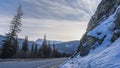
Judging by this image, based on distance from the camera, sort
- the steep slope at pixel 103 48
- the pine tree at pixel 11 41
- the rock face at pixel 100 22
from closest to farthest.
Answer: the steep slope at pixel 103 48
the rock face at pixel 100 22
the pine tree at pixel 11 41

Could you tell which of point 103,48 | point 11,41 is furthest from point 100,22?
point 11,41

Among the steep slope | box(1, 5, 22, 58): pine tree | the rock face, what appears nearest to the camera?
the steep slope

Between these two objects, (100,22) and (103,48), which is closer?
(103,48)

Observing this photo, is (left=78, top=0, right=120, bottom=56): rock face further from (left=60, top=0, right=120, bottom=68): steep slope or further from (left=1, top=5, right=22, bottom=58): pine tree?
(left=1, top=5, right=22, bottom=58): pine tree

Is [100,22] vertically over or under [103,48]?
over

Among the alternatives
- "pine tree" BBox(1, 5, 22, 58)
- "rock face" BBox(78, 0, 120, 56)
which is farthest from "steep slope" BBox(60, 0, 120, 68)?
"pine tree" BBox(1, 5, 22, 58)

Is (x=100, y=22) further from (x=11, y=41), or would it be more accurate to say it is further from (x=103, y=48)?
(x=11, y=41)

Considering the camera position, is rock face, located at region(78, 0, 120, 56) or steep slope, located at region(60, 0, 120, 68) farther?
rock face, located at region(78, 0, 120, 56)

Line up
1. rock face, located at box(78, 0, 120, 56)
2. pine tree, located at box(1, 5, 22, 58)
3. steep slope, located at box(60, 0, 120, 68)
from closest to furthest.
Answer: steep slope, located at box(60, 0, 120, 68), rock face, located at box(78, 0, 120, 56), pine tree, located at box(1, 5, 22, 58)

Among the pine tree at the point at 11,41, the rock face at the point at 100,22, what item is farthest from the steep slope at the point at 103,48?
the pine tree at the point at 11,41

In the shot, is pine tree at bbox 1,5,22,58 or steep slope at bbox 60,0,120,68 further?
pine tree at bbox 1,5,22,58

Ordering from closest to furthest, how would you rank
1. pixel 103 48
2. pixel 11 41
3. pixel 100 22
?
pixel 103 48
pixel 100 22
pixel 11 41

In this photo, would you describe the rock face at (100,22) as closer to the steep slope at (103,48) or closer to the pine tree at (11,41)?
the steep slope at (103,48)

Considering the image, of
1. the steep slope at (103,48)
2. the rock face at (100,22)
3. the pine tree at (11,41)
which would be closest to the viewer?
the steep slope at (103,48)
